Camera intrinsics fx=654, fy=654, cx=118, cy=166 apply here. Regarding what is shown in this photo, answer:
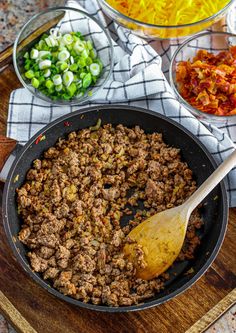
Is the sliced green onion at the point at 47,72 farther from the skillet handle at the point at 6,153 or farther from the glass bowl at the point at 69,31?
the skillet handle at the point at 6,153

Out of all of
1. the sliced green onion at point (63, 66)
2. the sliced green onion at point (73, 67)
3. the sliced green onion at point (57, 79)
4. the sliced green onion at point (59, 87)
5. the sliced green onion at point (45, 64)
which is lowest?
the sliced green onion at point (59, 87)

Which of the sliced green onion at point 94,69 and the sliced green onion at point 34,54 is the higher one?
the sliced green onion at point 34,54

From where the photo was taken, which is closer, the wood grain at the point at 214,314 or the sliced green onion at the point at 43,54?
the wood grain at the point at 214,314

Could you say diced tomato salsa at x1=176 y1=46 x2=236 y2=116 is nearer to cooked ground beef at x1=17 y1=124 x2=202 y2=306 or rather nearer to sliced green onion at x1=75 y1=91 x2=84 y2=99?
cooked ground beef at x1=17 y1=124 x2=202 y2=306

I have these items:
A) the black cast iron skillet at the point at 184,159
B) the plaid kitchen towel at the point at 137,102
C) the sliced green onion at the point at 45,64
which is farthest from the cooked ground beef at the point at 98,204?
the sliced green onion at the point at 45,64

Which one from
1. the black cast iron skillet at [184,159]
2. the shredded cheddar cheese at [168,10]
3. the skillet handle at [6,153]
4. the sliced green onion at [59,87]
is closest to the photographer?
the black cast iron skillet at [184,159]

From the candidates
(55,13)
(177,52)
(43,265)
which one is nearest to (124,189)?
(43,265)

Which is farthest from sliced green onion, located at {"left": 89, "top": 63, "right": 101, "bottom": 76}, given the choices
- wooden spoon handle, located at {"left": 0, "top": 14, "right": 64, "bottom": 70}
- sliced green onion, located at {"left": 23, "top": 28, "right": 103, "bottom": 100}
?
wooden spoon handle, located at {"left": 0, "top": 14, "right": 64, "bottom": 70}
